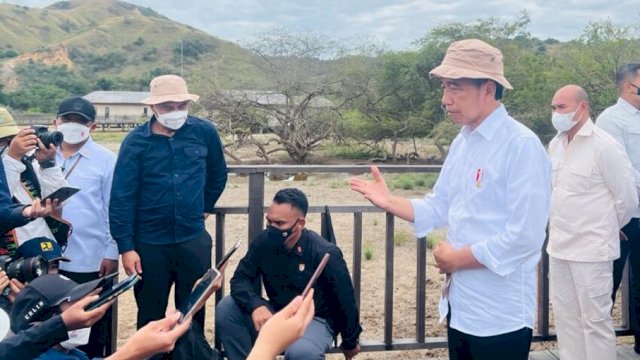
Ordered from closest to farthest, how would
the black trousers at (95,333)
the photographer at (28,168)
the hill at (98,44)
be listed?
the photographer at (28,168)
the black trousers at (95,333)
the hill at (98,44)

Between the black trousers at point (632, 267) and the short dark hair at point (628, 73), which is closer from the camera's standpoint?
the black trousers at point (632, 267)

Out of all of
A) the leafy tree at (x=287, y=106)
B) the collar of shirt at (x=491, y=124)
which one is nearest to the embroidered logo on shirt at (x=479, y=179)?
the collar of shirt at (x=491, y=124)

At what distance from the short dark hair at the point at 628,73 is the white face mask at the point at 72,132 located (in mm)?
3380

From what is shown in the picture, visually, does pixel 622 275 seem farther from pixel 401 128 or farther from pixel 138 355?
pixel 401 128

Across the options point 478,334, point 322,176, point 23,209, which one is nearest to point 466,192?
point 478,334

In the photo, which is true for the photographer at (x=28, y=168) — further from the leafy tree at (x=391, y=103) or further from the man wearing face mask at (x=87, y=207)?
the leafy tree at (x=391, y=103)

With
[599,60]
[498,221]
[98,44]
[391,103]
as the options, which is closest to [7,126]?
[498,221]

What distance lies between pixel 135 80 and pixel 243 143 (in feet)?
221

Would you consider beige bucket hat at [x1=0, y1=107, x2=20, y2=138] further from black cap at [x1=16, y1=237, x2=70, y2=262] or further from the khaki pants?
the khaki pants

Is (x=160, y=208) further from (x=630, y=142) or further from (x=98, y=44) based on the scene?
(x=98, y=44)

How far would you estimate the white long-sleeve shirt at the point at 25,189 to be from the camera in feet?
10.4

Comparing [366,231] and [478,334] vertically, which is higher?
[478,334]

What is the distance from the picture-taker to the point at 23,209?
2.92 m

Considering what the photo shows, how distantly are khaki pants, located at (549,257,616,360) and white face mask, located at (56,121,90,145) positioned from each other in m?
2.87
